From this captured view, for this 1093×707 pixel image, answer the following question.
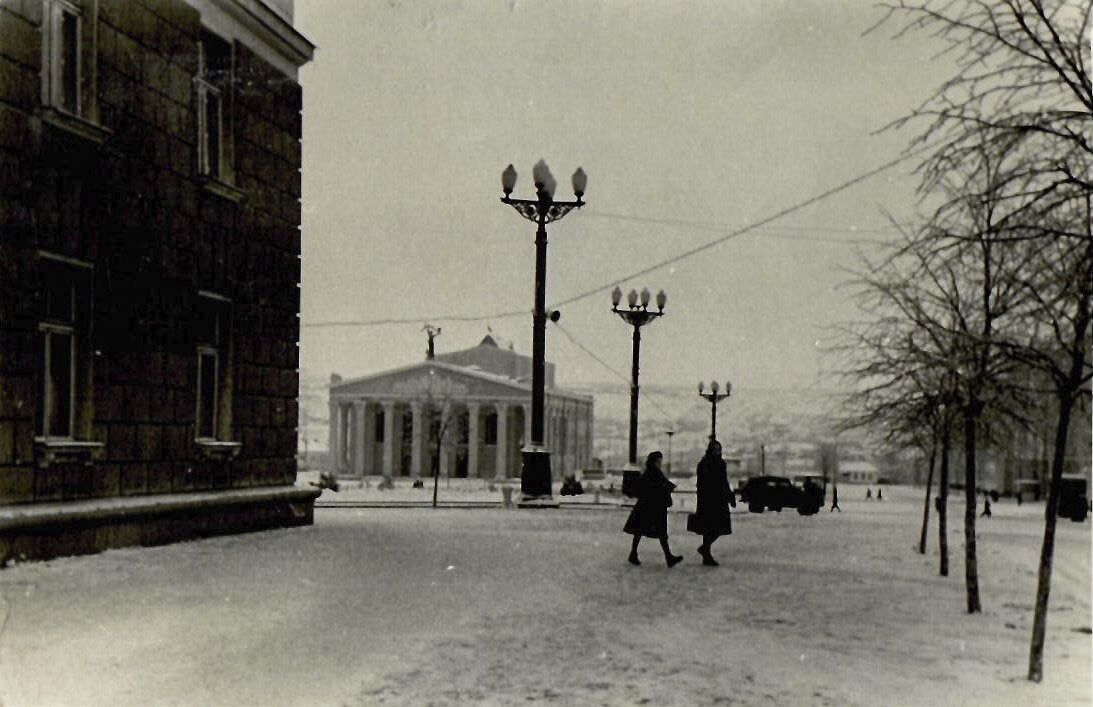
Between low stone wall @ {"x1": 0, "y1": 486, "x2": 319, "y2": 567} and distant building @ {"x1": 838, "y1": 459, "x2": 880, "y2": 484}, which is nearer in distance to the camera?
low stone wall @ {"x1": 0, "y1": 486, "x2": 319, "y2": 567}

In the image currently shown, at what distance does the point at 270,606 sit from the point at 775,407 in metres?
112

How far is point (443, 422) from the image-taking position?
7169cm

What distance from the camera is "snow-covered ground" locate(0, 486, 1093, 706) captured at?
654 cm

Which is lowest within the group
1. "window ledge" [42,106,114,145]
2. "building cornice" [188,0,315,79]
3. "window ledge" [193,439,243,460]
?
"window ledge" [193,439,243,460]

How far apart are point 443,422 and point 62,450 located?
60.8 metres

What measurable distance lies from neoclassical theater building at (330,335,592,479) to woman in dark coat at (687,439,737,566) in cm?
5524

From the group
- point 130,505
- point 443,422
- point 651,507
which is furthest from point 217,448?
point 443,422

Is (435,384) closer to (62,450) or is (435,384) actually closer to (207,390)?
(207,390)

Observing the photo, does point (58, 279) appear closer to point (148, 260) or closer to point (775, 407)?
point (148, 260)

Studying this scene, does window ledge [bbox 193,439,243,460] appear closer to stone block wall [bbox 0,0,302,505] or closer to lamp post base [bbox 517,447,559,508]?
stone block wall [bbox 0,0,302,505]

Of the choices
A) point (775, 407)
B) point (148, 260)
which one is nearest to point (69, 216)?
point (148, 260)

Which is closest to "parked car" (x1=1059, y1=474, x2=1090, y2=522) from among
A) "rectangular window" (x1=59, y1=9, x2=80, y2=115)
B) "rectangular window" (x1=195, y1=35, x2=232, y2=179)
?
"rectangular window" (x1=195, y1=35, x2=232, y2=179)

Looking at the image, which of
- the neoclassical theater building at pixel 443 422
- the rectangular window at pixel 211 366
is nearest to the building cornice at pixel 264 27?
the rectangular window at pixel 211 366

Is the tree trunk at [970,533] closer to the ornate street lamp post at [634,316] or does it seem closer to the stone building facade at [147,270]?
the stone building facade at [147,270]
